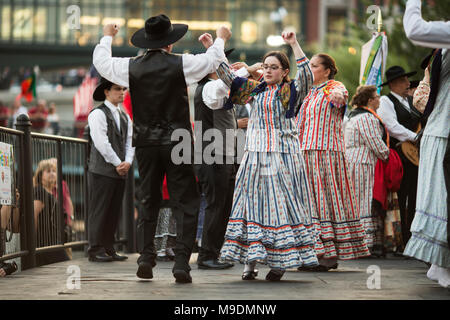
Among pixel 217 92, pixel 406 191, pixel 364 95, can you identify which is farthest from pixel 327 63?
pixel 406 191

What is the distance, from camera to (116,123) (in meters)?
9.82

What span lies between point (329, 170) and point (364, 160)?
2.22 m

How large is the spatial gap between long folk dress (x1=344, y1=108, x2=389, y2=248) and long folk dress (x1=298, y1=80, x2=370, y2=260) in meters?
1.91

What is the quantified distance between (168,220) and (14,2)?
183 ft

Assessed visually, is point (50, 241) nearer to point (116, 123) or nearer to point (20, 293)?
point (116, 123)

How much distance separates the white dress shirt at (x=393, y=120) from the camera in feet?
33.1

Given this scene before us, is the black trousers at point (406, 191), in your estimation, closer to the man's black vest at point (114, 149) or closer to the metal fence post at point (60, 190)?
the man's black vest at point (114, 149)

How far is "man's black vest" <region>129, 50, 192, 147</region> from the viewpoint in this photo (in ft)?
22.0

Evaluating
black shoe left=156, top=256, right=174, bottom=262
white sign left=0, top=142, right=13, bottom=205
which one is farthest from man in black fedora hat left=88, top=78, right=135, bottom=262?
white sign left=0, top=142, right=13, bottom=205

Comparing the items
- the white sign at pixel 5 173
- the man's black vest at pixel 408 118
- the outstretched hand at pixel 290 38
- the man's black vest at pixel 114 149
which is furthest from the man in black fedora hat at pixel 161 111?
the man's black vest at pixel 408 118

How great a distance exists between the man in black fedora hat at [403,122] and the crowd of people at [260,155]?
1949 millimetres

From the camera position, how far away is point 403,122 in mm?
10328

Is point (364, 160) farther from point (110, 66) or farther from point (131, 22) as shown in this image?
point (131, 22)
